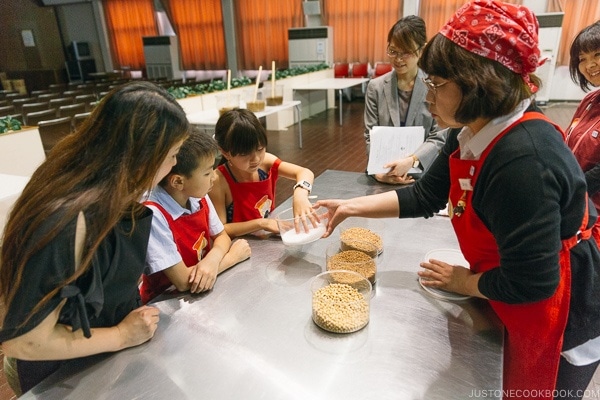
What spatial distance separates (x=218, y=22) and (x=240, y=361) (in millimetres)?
11658

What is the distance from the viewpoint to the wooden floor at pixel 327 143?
15.8 ft

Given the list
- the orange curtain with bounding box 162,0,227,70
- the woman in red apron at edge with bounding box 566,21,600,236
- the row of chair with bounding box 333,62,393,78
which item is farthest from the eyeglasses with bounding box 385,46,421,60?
the orange curtain with bounding box 162,0,227,70

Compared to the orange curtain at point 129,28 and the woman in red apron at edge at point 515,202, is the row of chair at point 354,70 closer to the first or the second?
the orange curtain at point 129,28

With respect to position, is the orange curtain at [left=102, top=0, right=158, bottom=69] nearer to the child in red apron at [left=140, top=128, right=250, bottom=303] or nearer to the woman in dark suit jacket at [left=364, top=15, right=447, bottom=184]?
the woman in dark suit jacket at [left=364, top=15, right=447, bottom=184]

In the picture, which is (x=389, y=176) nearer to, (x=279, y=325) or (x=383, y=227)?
(x=383, y=227)

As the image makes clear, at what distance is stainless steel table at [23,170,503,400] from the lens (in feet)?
2.49

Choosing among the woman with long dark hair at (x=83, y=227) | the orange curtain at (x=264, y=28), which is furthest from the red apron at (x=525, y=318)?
the orange curtain at (x=264, y=28)

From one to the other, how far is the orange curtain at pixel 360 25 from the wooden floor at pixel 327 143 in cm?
214

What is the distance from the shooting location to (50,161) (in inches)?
30.2

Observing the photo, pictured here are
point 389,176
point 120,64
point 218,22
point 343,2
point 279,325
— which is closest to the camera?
point 279,325

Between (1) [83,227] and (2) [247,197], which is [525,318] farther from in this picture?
(2) [247,197]

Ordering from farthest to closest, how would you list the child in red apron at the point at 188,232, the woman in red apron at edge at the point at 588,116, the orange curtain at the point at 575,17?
the orange curtain at the point at 575,17, the woman in red apron at edge at the point at 588,116, the child in red apron at the point at 188,232

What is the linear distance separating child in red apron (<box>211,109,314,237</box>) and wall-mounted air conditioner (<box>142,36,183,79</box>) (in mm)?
10925

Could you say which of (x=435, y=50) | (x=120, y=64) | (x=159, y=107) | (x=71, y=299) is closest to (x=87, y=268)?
(x=71, y=299)
